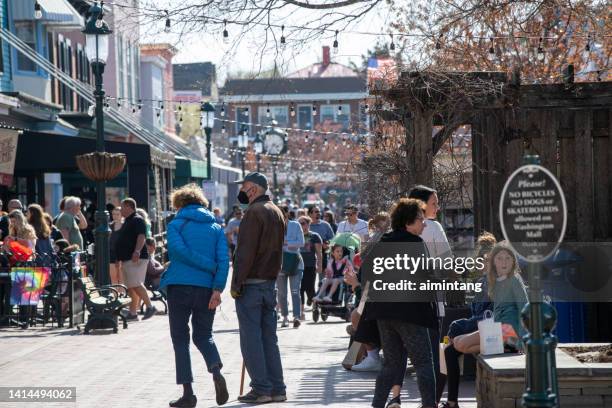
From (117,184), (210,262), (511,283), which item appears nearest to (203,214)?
(210,262)

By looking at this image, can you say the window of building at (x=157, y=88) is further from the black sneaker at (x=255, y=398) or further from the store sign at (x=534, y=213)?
the store sign at (x=534, y=213)

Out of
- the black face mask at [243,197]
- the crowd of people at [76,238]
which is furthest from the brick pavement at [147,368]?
the black face mask at [243,197]

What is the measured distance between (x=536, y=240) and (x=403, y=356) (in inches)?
111

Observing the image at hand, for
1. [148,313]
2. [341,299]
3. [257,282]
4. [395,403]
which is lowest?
[148,313]

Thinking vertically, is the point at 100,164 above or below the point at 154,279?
above

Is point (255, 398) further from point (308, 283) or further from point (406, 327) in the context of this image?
point (308, 283)

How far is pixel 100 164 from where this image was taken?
18.1 metres

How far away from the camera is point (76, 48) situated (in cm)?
3656

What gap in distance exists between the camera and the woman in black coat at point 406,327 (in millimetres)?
8977

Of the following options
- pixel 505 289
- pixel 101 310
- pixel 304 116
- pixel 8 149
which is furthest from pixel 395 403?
pixel 304 116

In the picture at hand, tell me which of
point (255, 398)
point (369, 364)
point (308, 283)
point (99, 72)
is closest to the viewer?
point (255, 398)

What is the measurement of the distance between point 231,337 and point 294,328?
2080 millimetres

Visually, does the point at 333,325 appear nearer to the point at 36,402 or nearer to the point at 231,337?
the point at 231,337

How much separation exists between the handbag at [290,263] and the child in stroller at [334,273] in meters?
0.81
